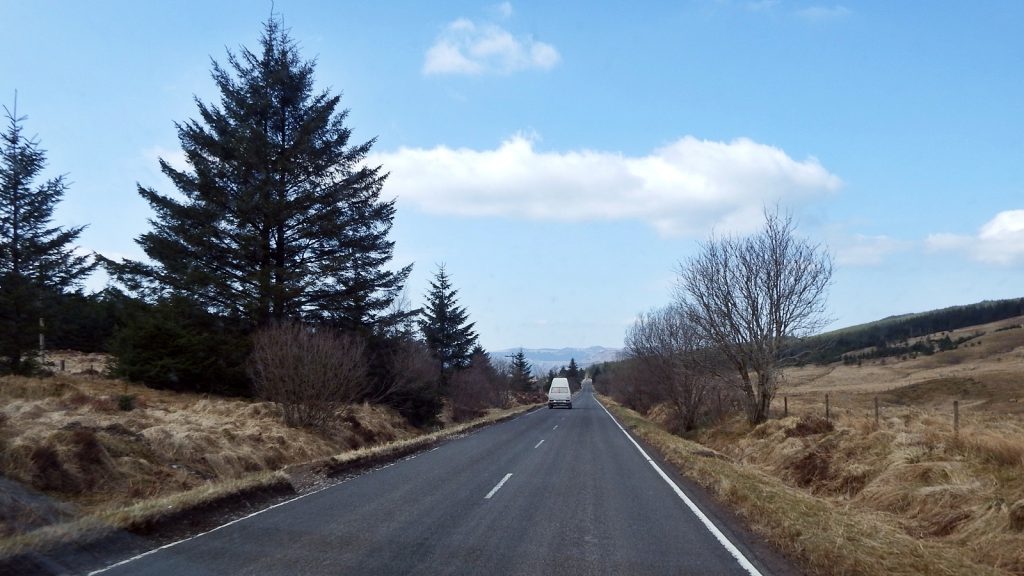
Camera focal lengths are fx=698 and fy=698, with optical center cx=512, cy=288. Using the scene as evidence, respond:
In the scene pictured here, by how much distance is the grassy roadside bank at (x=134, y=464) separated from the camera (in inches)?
330

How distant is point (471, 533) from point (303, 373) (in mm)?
12349

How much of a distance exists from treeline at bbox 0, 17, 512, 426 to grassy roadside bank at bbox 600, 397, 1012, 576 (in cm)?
1290

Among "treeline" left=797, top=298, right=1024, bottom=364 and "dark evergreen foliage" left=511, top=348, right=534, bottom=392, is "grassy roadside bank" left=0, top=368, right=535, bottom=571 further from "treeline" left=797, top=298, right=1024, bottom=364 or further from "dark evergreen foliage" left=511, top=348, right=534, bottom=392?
"treeline" left=797, top=298, right=1024, bottom=364

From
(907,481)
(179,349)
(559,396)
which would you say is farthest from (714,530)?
(559,396)

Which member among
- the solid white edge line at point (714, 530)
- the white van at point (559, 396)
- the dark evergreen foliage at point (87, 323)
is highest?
the dark evergreen foliage at point (87, 323)

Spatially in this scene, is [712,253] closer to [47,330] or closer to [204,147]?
[204,147]

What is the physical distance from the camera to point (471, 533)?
8555 millimetres

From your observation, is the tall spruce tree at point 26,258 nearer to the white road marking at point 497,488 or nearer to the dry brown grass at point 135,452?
the dry brown grass at point 135,452

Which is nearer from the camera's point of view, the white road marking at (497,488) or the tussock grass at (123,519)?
the tussock grass at (123,519)

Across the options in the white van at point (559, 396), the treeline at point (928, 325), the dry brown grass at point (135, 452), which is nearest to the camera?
the dry brown grass at point (135, 452)

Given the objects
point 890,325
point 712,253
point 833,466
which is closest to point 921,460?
point 833,466

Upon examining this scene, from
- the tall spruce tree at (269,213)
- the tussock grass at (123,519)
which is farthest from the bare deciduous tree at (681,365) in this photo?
the tussock grass at (123,519)

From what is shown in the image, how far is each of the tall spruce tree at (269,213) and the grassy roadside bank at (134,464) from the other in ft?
26.3

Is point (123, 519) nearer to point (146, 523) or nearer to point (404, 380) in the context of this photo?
point (146, 523)
